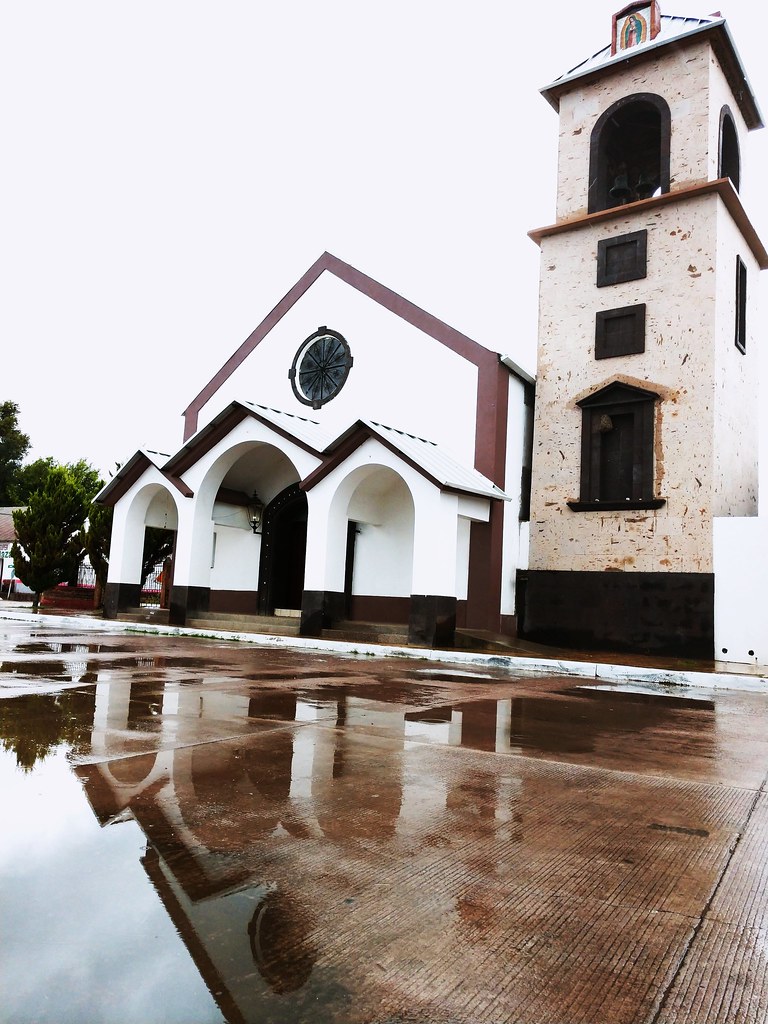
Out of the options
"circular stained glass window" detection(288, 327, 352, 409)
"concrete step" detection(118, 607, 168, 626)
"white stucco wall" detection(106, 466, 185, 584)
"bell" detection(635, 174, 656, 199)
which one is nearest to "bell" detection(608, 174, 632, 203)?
"bell" detection(635, 174, 656, 199)

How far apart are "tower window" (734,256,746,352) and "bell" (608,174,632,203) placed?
9.70 ft

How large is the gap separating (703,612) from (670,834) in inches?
525

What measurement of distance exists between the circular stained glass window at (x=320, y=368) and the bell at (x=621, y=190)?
7.47m

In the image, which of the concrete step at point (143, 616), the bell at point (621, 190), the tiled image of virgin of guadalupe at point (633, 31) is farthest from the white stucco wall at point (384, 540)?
the tiled image of virgin of guadalupe at point (633, 31)

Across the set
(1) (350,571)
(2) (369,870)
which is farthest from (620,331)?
(2) (369,870)

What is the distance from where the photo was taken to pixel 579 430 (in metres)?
17.9

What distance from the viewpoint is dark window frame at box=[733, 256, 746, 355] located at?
17.9 metres

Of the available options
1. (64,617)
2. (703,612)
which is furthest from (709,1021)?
(64,617)

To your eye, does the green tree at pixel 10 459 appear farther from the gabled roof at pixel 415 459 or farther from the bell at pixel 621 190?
the bell at pixel 621 190

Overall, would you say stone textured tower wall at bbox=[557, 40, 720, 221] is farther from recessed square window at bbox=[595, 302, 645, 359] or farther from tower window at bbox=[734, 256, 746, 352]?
recessed square window at bbox=[595, 302, 645, 359]

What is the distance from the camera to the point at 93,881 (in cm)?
257

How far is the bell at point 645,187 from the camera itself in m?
18.2

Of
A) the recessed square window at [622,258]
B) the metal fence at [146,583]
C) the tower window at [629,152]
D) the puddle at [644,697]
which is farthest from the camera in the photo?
the metal fence at [146,583]

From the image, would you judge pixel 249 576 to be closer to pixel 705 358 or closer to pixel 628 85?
pixel 705 358
